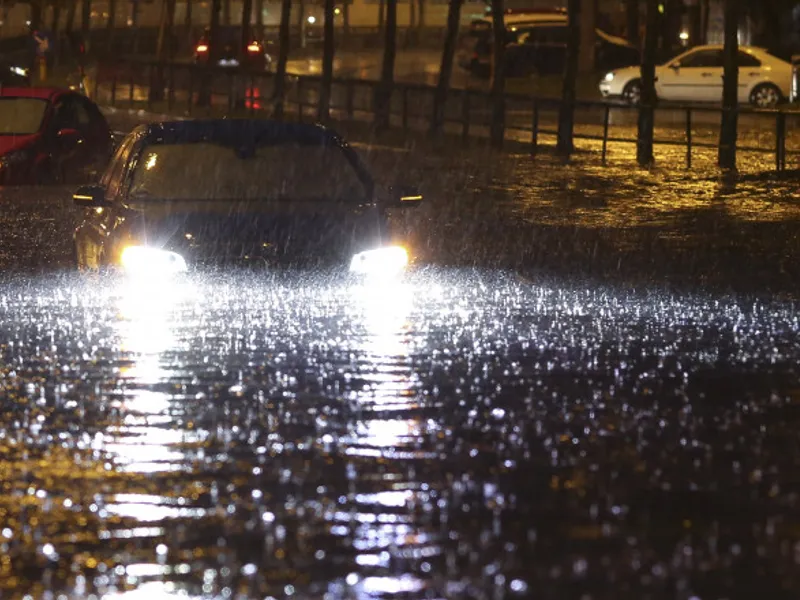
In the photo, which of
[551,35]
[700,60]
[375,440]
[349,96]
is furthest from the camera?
[551,35]

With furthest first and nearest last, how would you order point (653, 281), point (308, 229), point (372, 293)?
point (653, 281), point (372, 293), point (308, 229)

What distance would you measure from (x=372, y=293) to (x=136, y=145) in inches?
75.5

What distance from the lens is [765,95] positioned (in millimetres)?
46438

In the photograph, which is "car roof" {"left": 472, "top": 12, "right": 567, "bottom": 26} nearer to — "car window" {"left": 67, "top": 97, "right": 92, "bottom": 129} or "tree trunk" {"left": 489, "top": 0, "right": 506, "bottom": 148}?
"tree trunk" {"left": 489, "top": 0, "right": 506, "bottom": 148}

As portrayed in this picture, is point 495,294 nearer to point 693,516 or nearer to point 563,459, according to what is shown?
point 563,459

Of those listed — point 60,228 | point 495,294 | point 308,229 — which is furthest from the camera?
point 60,228

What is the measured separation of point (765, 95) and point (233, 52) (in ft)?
81.2

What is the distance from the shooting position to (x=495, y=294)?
14156 millimetres

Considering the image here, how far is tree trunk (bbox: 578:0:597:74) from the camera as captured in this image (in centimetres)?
5994

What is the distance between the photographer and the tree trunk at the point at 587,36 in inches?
2360

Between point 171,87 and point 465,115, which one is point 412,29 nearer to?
point 171,87

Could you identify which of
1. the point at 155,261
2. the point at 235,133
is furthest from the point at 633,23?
the point at 155,261

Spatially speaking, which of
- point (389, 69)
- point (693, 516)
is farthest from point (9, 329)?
point (389, 69)

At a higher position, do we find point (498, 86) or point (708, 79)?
point (708, 79)
